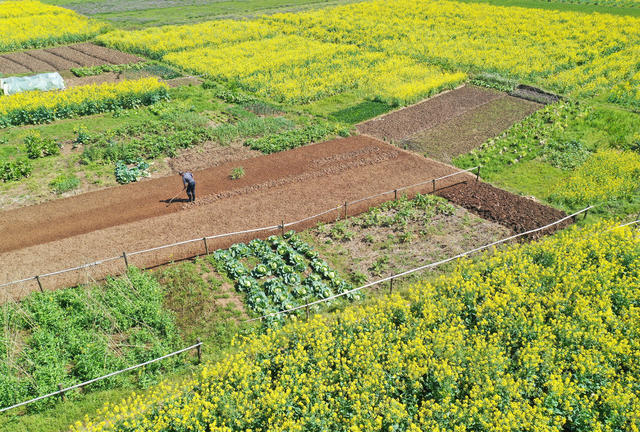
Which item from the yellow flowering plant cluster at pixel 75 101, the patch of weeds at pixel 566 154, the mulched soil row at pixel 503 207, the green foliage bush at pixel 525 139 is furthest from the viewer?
the yellow flowering plant cluster at pixel 75 101

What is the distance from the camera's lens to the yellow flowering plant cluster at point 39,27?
51844mm

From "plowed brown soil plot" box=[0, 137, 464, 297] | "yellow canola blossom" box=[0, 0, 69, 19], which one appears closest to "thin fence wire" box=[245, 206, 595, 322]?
"plowed brown soil plot" box=[0, 137, 464, 297]

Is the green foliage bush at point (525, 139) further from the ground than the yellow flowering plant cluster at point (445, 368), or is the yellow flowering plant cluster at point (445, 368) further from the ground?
the green foliage bush at point (525, 139)

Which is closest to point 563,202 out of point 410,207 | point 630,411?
point 410,207

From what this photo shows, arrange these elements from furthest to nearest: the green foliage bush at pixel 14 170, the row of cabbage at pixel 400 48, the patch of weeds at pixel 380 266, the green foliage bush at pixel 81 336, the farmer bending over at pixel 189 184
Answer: the row of cabbage at pixel 400 48 → the green foliage bush at pixel 14 170 → the farmer bending over at pixel 189 184 → the patch of weeds at pixel 380 266 → the green foliage bush at pixel 81 336

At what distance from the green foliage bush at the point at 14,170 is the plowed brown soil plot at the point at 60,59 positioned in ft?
76.3

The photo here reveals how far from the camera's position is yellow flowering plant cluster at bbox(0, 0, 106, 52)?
5184 cm

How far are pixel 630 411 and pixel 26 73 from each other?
4954 cm

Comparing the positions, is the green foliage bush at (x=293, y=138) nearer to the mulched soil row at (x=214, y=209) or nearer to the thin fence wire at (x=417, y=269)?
the mulched soil row at (x=214, y=209)

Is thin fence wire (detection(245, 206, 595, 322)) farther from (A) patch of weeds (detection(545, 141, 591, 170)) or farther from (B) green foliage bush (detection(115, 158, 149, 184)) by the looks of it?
(B) green foliage bush (detection(115, 158, 149, 184))

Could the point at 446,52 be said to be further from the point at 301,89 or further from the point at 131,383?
the point at 131,383

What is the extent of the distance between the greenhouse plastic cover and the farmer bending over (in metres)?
21.6

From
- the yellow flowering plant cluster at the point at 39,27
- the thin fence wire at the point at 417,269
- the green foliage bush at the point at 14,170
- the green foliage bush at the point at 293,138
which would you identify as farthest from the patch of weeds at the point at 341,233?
the yellow flowering plant cluster at the point at 39,27

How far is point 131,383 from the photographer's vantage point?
13508 millimetres
